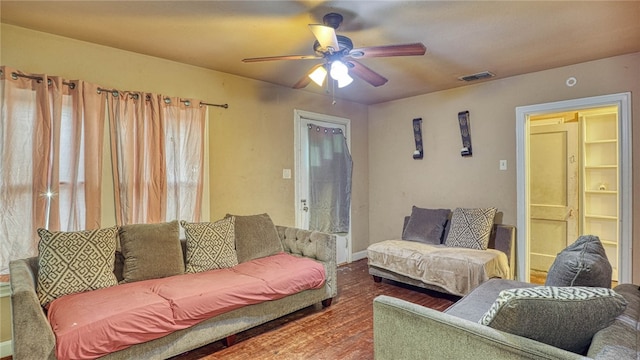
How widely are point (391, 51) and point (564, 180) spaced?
3478 millimetres

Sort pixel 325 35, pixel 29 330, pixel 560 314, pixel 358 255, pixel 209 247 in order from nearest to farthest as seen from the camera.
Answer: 1. pixel 560 314
2. pixel 29 330
3. pixel 325 35
4. pixel 209 247
5. pixel 358 255

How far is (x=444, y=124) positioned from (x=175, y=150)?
334 centimetres

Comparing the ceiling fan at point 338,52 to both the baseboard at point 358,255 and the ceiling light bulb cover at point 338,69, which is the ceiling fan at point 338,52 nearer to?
the ceiling light bulb cover at point 338,69

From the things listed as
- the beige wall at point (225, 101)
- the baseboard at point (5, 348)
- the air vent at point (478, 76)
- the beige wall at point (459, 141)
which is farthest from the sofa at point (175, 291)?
the air vent at point (478, 76)

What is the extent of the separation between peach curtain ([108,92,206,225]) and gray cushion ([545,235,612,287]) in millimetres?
2933

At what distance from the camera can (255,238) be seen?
3.21 meters

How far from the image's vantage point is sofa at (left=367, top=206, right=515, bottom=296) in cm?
319

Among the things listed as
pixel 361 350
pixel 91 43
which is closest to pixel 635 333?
pixel 361 350

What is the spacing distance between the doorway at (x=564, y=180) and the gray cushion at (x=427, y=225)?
33.2 inches

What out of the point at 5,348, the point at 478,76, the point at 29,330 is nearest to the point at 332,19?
the point at 478,76

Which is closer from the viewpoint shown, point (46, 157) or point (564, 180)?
point (46, 157)

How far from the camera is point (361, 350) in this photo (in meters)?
2.40

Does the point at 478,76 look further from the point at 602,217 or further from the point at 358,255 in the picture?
the point at 358,255

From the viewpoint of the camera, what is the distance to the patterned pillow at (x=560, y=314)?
118cm
